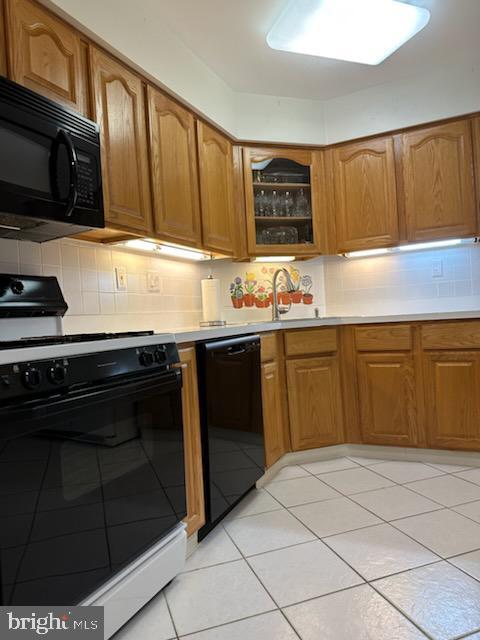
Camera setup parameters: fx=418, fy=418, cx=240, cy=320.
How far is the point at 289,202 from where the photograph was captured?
3021 mm

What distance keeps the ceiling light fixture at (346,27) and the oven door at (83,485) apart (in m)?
1.72

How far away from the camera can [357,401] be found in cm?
267

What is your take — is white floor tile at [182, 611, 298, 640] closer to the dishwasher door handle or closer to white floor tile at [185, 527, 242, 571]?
white floor tile at [185, 527, 242, 571]

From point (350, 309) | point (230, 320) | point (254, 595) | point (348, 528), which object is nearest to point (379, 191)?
point (350, 309)

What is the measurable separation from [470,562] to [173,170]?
2119 mm

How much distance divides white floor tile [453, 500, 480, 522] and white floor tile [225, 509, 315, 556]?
69 centimetres

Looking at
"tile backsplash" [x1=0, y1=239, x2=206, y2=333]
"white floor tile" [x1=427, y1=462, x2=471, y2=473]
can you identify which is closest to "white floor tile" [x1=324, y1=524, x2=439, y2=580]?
"white floor tile" [x1=427, y1=462, x2=471, y2=473]

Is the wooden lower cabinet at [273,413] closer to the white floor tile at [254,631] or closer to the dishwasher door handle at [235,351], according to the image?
the dishwasher door handle at [235,351]

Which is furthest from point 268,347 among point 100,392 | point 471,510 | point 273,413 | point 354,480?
point 100,392

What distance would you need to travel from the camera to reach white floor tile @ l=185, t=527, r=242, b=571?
1.55 meters

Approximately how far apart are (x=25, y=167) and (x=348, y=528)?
5.96 feet

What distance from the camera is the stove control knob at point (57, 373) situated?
996 millimetres

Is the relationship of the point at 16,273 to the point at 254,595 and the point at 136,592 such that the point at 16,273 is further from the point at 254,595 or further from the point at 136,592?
→ the point at 254,595

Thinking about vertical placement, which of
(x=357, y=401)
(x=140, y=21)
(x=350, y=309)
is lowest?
(x=357, y=401)
